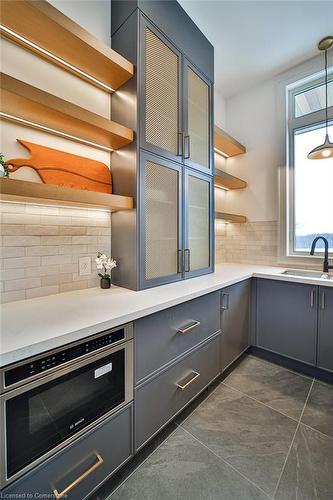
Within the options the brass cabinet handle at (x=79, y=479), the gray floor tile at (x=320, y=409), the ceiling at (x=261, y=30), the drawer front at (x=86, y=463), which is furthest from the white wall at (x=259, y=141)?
the brass cabinet handle at (x=79, y=479)

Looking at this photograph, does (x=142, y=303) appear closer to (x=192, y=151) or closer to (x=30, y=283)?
(x=30, y=283)

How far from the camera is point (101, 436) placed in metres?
1.02

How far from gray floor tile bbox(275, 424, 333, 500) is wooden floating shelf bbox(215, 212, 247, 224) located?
1.84 meters

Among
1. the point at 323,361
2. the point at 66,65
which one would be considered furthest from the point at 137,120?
the point at 323,361

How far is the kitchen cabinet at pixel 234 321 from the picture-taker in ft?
6.19

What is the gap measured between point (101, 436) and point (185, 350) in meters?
0.64

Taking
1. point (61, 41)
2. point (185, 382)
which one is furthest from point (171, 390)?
point (61, 41)

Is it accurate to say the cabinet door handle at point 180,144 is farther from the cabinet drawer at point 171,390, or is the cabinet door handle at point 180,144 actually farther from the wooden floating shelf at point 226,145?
the cabinet drawer at point 171,390

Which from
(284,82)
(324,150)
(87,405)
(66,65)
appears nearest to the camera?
(87,405)

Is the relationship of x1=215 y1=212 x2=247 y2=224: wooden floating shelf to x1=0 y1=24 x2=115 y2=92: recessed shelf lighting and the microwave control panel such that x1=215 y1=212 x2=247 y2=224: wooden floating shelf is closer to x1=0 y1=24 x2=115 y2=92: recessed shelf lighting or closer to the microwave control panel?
x1=0 y1=24 x2=115 y2=92: recessed shelf lighting

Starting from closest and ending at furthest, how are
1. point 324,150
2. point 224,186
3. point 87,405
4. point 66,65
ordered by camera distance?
point 87,405, point 66,65, point 324,150, point 224,186

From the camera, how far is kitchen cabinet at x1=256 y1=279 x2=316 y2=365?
6.41 ft

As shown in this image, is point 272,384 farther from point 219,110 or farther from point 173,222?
point 219,110

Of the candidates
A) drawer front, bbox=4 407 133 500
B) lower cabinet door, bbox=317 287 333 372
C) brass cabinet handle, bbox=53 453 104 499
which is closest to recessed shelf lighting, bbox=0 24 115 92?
drawer front, bbox=4 407 133 500
